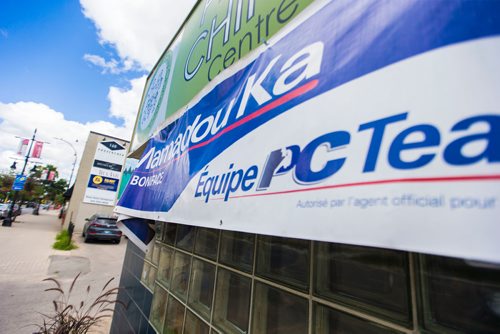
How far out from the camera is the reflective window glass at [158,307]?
2.60 metres

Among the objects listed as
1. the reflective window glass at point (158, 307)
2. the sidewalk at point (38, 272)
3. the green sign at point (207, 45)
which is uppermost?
the green sign at point (207, 45)

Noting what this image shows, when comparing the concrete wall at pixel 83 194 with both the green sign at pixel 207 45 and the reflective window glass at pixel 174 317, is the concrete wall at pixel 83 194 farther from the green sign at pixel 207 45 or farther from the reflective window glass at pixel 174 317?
the reflective window glass at pixel 174 317

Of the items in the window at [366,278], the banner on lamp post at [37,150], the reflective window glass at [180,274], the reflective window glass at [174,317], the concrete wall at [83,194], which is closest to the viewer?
the window at [366,278]

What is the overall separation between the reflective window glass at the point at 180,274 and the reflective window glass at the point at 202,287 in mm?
142

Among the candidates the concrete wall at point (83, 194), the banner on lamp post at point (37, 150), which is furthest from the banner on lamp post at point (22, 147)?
the concrete wall at point (83, 194)

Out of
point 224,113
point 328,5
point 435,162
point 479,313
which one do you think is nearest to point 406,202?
point 435,162

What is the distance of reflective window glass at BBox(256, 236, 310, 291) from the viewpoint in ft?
4.35

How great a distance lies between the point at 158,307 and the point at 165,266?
0.42 metres

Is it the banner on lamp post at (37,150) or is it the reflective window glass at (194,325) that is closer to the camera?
the reflective window glass at (194,325)

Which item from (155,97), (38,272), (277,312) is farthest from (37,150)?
(277,312)

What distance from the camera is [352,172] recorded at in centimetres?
76

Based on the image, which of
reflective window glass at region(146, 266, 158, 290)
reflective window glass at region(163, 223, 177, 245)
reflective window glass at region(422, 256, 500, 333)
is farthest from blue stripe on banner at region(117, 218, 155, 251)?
reflective window glass at region(422, 256, 500, 333)

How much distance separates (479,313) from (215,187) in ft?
3.77

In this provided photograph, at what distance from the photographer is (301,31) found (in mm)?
1244
